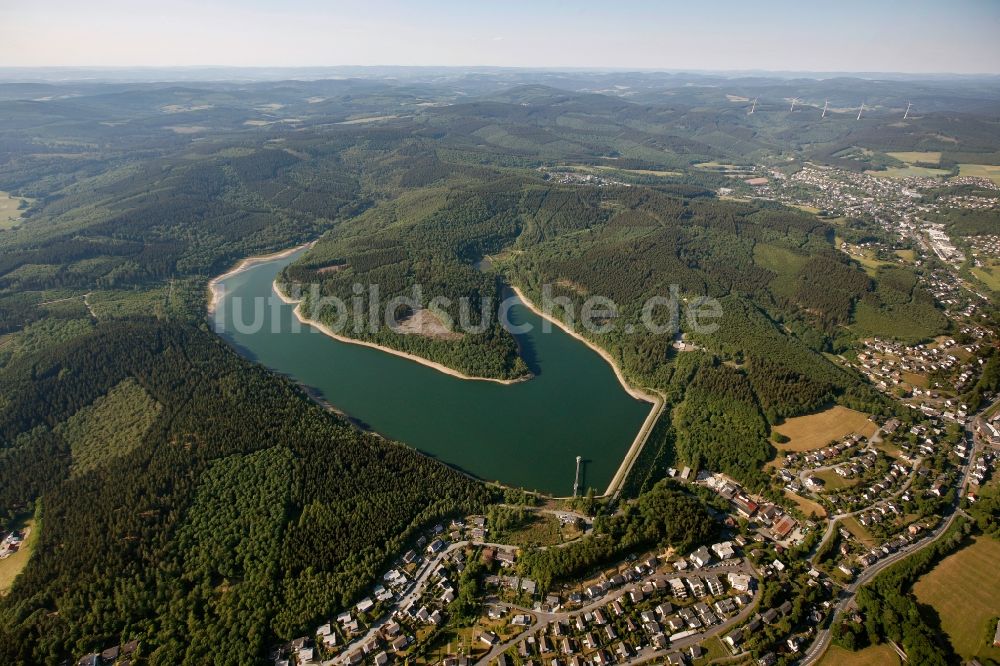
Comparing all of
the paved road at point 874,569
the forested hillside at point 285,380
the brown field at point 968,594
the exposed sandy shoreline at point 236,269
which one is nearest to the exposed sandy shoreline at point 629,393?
the forested hillside at point 285,380

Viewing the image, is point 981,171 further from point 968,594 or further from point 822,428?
point 968,594

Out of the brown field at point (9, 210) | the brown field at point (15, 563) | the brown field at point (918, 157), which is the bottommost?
the brown field at point (15, 563)

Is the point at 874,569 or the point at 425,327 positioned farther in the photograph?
the point at 425,327

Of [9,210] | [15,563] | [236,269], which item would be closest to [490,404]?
[15,563]

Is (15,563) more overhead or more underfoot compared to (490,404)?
more overhead

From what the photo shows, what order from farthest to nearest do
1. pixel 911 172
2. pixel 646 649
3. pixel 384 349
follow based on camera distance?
pixel 911 172, pixel 384 349, pixel 646 649

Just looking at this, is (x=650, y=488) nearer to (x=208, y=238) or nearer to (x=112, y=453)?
(x=112, y=453)

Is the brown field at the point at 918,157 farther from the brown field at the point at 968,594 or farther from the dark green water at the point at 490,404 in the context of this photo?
the brown field at the point at 968,594
